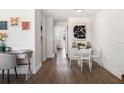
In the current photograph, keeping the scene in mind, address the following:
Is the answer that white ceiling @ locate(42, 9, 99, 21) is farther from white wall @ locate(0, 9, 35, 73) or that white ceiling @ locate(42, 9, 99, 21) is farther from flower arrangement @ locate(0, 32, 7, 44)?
flower arrangement @ locate(0, 32, 7, 44)

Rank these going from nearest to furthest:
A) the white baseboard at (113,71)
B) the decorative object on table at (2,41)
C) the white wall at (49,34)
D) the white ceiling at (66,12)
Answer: the white baseboard at (113,71), the decorative object on table at (2,41), the white ceiling at (66,12), the white wall at (49,34)

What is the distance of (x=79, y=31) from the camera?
337 inches

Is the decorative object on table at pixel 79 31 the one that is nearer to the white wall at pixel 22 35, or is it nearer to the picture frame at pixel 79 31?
the picture frame at pixel 79 31

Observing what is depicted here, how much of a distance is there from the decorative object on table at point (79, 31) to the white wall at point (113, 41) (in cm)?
241

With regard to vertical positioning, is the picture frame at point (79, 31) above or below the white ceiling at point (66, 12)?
below

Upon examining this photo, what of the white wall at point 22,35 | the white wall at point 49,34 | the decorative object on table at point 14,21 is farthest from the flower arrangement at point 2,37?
the white wall at point 49,34

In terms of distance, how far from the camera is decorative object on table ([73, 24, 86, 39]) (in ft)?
28.0

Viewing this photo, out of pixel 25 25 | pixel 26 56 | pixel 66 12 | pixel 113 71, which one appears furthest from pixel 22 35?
pixel 113 71

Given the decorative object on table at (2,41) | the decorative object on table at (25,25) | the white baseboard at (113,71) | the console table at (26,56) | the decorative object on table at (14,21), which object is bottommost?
the white baseboard at (113,71)

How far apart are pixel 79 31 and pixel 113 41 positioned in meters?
3.63

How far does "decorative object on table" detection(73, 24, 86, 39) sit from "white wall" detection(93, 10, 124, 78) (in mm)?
2414

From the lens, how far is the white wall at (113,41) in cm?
446
